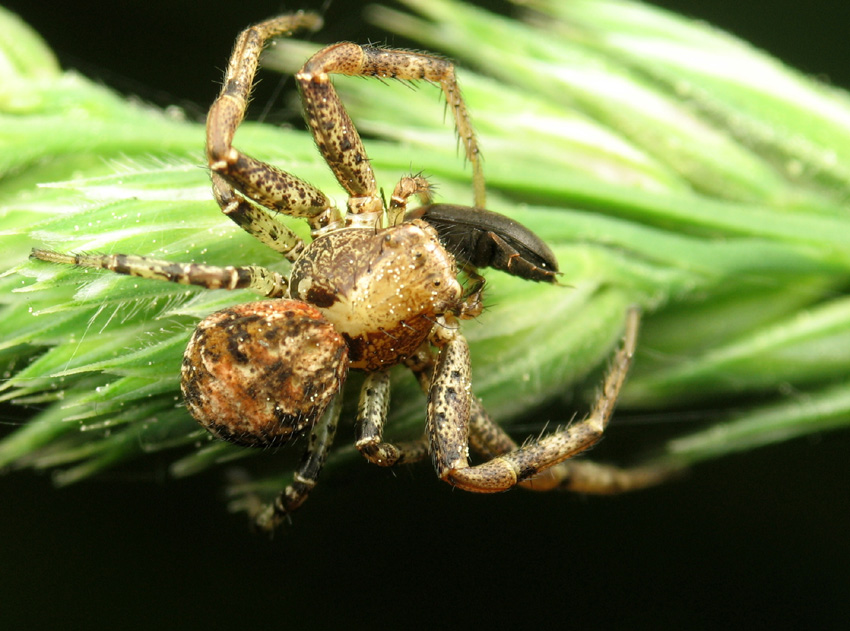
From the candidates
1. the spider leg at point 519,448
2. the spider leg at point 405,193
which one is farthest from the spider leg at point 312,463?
the spider leg at point 405,193

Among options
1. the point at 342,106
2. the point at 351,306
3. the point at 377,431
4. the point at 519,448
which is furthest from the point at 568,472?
the point at 342,106

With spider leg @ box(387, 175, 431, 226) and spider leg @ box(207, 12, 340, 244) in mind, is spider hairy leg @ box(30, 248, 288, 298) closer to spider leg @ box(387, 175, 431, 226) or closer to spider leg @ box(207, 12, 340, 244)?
spider leg @ box(207, 12, 340, 244)

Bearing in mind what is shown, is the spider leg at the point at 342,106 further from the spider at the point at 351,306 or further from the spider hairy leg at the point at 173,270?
the spider hairy leg at the point at 173,270

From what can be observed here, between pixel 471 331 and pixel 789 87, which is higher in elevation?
pixel 789 87

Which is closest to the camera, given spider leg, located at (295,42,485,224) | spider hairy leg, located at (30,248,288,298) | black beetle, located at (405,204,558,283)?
spider hairy leg, located at (30,248,288,298)

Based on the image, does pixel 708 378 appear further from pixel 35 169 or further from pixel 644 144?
pixel 35 169

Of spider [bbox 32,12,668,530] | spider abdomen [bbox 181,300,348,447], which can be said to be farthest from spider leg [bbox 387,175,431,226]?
spider abdomen [bbox 181,300,348,447]

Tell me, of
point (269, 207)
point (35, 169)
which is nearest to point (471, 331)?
point (269, 207)
